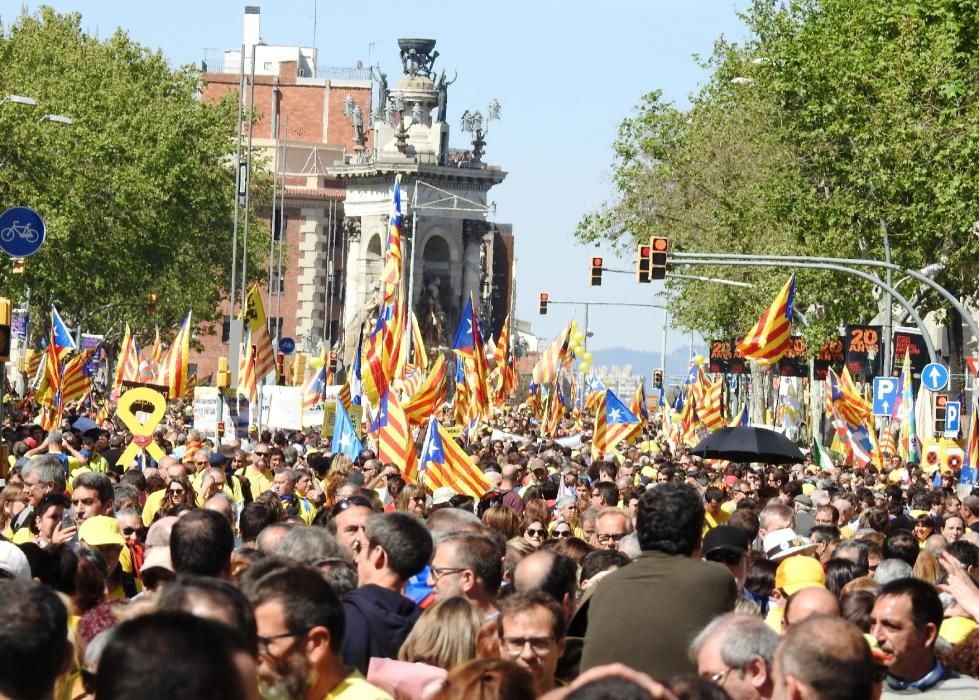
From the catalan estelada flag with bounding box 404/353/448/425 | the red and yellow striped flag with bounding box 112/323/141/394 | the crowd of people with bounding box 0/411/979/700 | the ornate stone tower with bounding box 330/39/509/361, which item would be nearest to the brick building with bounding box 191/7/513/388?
the ornate stone tower with bounding box 330/39/509/361

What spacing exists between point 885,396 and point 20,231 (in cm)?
1468

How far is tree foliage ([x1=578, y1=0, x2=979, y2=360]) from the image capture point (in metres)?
29.5

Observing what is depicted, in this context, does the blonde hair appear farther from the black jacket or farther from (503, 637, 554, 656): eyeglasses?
the black jacket

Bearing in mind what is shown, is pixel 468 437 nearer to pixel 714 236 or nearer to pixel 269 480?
pixel 269 480

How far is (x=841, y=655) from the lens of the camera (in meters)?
5.30

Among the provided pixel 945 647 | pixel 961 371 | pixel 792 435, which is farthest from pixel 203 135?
pixel 945 647

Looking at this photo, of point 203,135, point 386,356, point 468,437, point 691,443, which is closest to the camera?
point 386,356

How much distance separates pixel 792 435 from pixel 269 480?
33.3 meters

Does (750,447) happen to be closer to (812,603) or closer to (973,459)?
(973,459)

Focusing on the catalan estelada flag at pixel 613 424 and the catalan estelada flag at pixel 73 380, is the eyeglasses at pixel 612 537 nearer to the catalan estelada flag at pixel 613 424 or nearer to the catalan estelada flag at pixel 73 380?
the catalan estelada flag at pixel 613 424

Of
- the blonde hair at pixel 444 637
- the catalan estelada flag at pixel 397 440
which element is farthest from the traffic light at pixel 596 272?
the blonde hair at pixel 444 637

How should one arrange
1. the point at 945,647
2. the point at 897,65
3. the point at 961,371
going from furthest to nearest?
the point at 961,371 < the point at 897,65 < the point at 945,647

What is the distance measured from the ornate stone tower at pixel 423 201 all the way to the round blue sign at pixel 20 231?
70.6m

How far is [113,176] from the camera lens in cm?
5938
